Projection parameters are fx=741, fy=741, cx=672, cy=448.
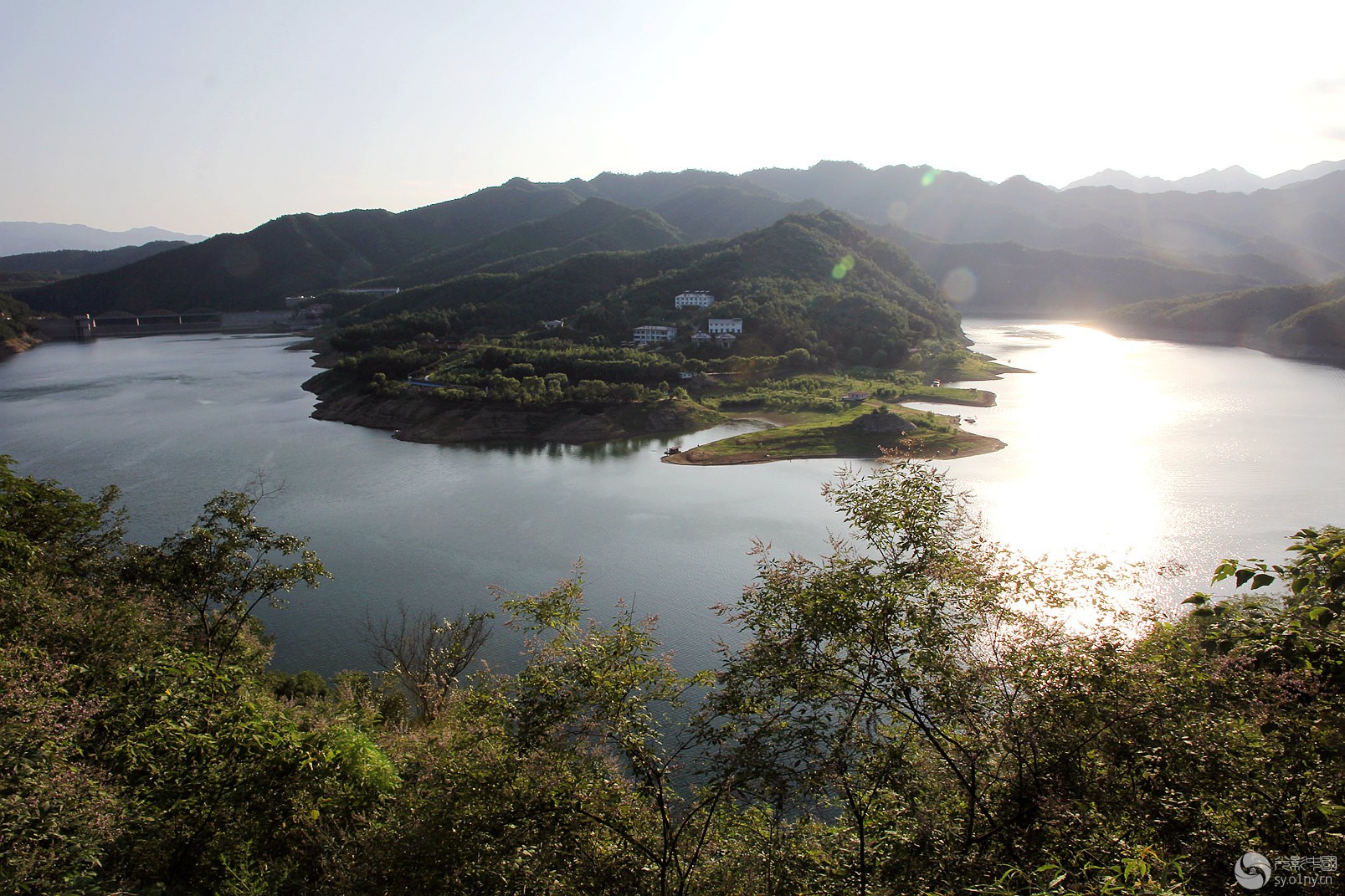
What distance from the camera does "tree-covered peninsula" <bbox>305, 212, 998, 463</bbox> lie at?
37.8 meters

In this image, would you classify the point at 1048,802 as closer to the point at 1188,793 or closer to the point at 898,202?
the point at 1188,793

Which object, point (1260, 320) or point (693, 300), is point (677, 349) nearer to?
point (693, 300)

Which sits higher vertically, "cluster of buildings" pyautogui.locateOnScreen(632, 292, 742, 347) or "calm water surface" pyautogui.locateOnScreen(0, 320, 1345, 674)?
"cluster of buildings" pyautogui.locateOnScreen(632, 292, 742, 347)

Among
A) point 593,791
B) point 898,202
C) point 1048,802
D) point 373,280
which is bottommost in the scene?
point 593,791

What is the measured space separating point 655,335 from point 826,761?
52.2m

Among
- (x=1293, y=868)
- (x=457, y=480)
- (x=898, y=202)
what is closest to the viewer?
(x=1293, y=868)

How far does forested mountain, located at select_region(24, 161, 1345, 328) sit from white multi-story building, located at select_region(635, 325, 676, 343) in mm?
45720

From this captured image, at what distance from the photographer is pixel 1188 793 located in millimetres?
3541

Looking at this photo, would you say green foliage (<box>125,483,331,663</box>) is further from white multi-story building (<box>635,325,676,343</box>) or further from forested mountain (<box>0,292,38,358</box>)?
forested mountain (<box>0,292,38,358</box>)

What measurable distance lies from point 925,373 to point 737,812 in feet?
159

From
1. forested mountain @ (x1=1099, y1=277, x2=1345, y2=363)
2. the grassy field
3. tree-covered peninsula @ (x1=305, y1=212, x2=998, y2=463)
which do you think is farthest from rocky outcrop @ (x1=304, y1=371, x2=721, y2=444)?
forested mountain @ (x1=1099, y1=277, x2=1345, y2=363)

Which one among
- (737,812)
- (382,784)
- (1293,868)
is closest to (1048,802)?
(1293,868)

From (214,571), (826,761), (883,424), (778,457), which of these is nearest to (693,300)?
(883,424)

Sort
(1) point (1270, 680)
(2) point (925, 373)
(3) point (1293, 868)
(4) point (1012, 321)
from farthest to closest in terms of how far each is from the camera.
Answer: (4) point (1012, 321), (2) point (925, 373), (1) point (1270, 680), (3) point (1293, 868)
